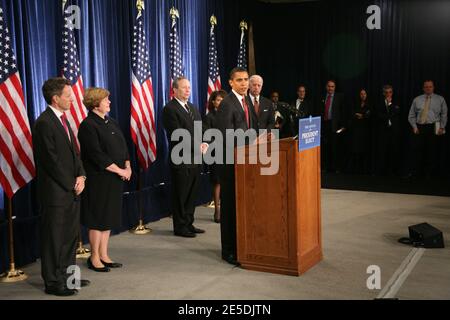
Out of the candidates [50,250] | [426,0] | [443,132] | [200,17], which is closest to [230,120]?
[50,250]

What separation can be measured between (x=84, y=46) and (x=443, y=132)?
19.7ft

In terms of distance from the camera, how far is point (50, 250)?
12.6 feet

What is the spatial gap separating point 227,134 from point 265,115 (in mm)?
517

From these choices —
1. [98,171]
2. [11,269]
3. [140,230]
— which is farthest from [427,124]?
[11,269]

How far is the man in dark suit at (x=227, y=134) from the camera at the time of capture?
4.57m

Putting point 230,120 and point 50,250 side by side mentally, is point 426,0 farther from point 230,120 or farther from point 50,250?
point 50,250

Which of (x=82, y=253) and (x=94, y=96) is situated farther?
(x=82, y=253)

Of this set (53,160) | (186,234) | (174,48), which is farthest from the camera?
(174,48)

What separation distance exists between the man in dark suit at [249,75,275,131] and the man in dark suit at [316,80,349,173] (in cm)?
513

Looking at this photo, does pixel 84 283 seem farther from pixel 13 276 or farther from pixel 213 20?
pixel 213 20

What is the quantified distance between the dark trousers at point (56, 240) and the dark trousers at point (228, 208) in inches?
49.3

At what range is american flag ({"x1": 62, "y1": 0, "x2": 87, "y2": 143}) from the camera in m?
4.94

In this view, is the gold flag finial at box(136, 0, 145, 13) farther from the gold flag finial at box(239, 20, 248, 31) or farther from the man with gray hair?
the man with gray hair

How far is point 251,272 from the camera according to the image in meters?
4.33
